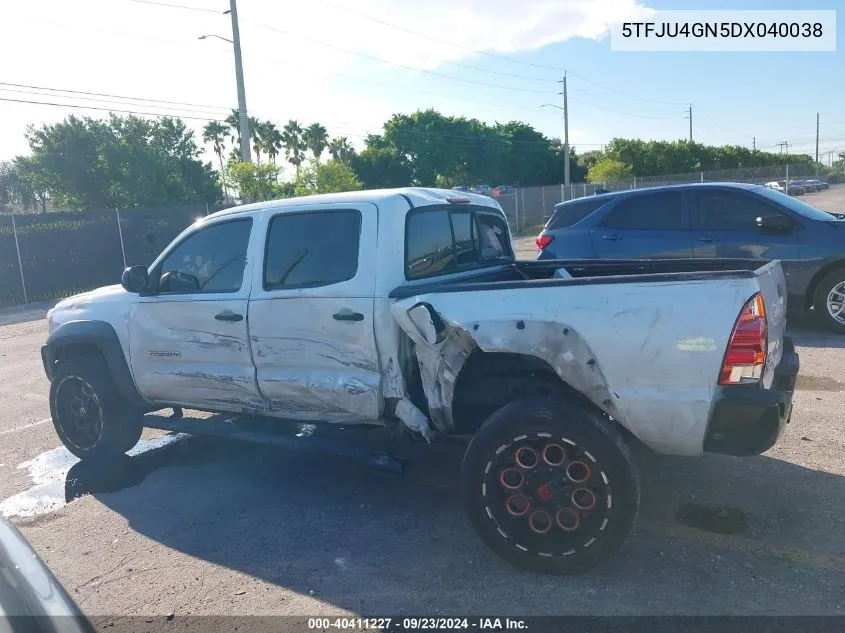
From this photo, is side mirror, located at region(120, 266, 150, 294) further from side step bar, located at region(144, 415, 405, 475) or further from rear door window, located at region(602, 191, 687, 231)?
rear door window, located at region(602, 191, 687, 231)

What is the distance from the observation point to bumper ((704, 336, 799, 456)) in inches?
127

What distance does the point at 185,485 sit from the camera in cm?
→ 511

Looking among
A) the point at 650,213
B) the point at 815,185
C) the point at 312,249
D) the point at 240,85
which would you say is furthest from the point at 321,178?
the point at 815,185

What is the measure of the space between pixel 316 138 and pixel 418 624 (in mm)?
62317

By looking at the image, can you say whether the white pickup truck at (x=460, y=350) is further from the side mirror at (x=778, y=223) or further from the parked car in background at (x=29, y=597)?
the side mirror at (x=778, y=223)

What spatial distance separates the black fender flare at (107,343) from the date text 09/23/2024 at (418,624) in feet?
9.27

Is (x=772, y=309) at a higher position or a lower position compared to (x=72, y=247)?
higher

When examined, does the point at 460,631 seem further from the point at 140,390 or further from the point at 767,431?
the point at 140,390

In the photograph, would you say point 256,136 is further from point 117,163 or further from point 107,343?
point 107,343

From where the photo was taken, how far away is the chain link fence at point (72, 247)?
17.9 metres

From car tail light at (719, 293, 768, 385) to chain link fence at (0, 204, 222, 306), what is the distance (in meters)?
18.2

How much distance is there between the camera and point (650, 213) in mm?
8875

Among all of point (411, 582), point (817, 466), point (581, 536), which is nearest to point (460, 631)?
point (411, 582)

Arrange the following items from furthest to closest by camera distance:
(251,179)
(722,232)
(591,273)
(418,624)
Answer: (251,179)
(722,232)
(591,273)
(418,624)
